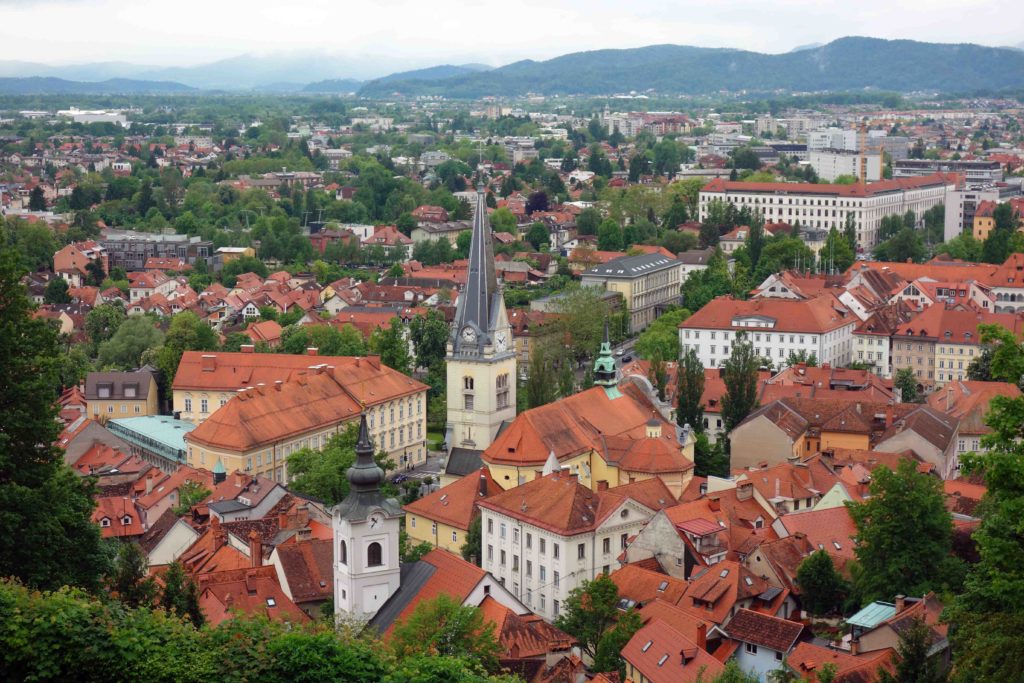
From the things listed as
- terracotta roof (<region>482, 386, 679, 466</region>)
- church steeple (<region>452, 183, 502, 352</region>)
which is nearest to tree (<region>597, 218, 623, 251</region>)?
church steeple (<region>452, 183, 502, 352</region>)

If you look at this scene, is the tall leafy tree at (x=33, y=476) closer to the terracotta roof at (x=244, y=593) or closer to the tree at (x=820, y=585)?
the terracotta roof at (x=244, y=593)

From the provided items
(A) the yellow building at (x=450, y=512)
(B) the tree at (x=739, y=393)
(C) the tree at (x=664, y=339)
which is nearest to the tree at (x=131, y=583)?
(A) the yellow building at (x=450, y=512)

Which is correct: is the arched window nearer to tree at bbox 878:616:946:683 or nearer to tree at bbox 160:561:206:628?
tree at bbox 160:561:206:628

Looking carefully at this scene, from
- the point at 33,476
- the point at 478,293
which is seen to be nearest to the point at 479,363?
the point at 478,293

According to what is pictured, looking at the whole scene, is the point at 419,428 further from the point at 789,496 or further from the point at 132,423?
the point at 789,496

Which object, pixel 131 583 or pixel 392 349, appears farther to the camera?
pixel 392 349

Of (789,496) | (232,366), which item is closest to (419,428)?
(232,366)

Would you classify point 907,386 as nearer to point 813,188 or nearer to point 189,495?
point 189,495
